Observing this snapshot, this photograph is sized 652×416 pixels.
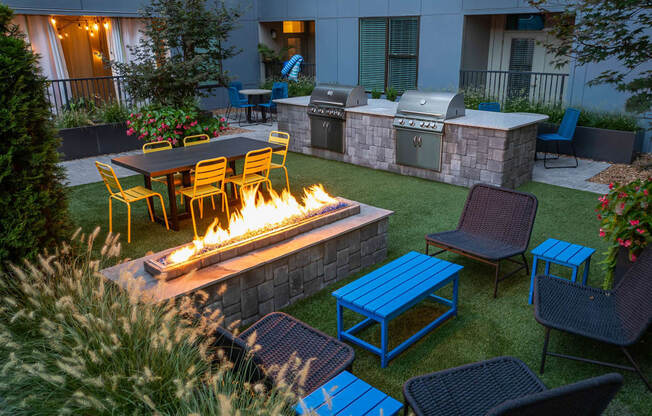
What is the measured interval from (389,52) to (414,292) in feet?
33.5

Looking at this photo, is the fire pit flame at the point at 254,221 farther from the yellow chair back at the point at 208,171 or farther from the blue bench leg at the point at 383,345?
A: the blue bench leg at the point at 383,345

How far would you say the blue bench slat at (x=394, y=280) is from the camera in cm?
361

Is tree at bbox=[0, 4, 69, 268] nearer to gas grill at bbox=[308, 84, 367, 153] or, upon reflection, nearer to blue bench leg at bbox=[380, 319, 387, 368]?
blue bench leg at bbox=[380, 319, 387, 368]

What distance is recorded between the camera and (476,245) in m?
4.70

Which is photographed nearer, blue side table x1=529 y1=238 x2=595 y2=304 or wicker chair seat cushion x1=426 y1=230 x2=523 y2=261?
blue side table x1=529 y1=238 x2=595 y2=304

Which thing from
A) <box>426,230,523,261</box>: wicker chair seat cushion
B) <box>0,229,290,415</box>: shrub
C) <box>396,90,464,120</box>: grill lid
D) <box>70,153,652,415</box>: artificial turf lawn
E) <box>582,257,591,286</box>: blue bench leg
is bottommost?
<box>70,153,652,415</box>: artificial turf lawn

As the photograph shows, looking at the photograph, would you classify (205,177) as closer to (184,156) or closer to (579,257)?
(184,156)

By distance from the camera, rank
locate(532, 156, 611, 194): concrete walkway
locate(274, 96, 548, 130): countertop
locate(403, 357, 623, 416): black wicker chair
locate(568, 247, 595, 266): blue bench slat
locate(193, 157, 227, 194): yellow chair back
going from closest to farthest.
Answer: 1. locate(403, 357, 623, 416): black wicker chair
2. locate(568, 247, 595, 266): blue bench slat
3. locate(193, 157, 227, 194): yellow chair back
4. locate(274, 96, 548, 130): countertop
5. locate(532, 156, 611, 194): concrete walkway

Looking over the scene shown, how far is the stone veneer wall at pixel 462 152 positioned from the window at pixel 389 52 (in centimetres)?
433

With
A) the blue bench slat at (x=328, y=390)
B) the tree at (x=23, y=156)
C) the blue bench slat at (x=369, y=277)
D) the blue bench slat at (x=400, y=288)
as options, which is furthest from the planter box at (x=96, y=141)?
the blue bench slat at (x=328, y=390)

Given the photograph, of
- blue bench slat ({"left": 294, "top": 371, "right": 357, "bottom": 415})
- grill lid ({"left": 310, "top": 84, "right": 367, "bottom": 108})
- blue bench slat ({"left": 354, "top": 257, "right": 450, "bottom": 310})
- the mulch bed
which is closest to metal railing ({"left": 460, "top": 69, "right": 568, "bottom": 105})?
the mulch bed

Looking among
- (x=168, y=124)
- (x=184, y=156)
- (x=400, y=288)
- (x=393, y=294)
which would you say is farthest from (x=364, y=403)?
(x=168, y=124)

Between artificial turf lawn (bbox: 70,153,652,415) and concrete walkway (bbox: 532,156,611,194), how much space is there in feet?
1.13

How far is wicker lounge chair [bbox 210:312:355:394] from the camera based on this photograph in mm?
2611
